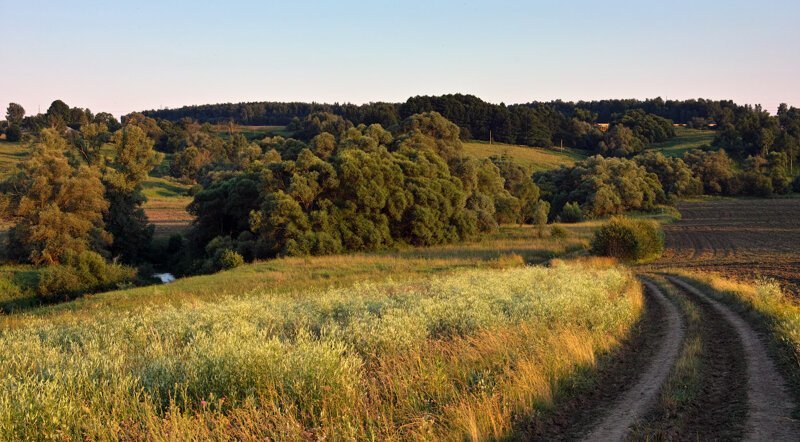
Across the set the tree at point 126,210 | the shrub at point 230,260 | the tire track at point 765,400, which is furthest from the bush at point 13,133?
the tire track at point 765,400

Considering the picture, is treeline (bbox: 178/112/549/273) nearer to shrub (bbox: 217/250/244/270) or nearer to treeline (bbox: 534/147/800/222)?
shrub (bbox: 217/250/244/270)

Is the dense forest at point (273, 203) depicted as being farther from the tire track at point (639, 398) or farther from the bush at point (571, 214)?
the tire track at point (639, 398)

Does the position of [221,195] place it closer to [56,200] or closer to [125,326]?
[56,200]

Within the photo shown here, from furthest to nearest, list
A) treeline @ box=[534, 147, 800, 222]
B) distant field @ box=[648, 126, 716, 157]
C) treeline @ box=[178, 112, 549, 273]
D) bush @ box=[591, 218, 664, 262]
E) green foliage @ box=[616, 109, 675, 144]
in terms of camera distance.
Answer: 1. green foliage @ box=[616, 109, 675, 144]
2. distant field @ box=[648, 126, 716, 157]
3. treeline @ box=[534, 147, 800, 222]
4. bush @ box=[591, 218, 664, 262]
5. treeline @ box=[178, 112, 549, 273]

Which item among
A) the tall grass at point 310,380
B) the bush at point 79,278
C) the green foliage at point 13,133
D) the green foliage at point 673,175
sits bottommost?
the bush at point 79,278

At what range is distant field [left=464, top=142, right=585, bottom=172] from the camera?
401 feet

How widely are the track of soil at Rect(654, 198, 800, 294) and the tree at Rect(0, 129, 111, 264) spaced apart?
52463 millimetres

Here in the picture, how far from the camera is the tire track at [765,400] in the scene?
7.20 meters

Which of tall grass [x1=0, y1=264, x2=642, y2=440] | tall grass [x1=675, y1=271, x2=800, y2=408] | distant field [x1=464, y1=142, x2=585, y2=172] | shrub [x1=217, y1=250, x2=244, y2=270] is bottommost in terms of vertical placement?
shrub [x1=217, y1=250, x2=244, y2=270]

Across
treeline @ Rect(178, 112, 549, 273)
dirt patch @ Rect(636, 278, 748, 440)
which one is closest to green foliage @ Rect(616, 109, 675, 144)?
treeline @ Rect(178, 112, 549, 273)

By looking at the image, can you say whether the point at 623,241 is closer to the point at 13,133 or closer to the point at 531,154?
the point at 531,154

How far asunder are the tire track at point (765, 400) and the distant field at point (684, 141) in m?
137

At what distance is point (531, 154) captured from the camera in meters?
132

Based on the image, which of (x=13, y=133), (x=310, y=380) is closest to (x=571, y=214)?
(x=310, y=380)
